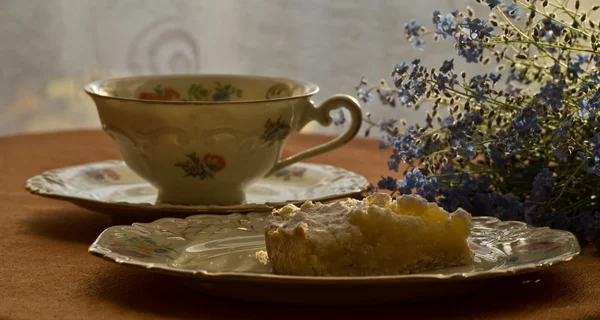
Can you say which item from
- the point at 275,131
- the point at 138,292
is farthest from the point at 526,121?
the point at 138,292

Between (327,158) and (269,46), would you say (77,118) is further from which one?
(327,158)

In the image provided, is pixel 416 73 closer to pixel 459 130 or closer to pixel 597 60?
pixel 459 130

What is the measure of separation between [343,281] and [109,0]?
5.45 ft

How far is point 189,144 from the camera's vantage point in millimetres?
1115

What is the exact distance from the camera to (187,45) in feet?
7.32

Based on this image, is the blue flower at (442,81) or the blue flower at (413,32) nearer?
the blue flower at (442,81)

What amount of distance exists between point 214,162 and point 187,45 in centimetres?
115

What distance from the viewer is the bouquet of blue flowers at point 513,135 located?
0.94 meters

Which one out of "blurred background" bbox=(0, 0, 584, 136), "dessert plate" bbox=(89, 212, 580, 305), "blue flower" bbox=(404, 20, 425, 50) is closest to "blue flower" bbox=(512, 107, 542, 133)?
"dessert plate" bbox=(89, 212, 580, 305)

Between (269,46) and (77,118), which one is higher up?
(269,46)

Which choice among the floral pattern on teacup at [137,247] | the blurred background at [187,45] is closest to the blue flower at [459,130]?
the floral pattern on teacup at [137,247]

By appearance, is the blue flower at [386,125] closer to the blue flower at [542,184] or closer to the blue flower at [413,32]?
the blue flower at [413,32]

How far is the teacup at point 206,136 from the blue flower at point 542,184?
1.07 feet

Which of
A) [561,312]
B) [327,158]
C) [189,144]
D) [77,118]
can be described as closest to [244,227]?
[189,144]
